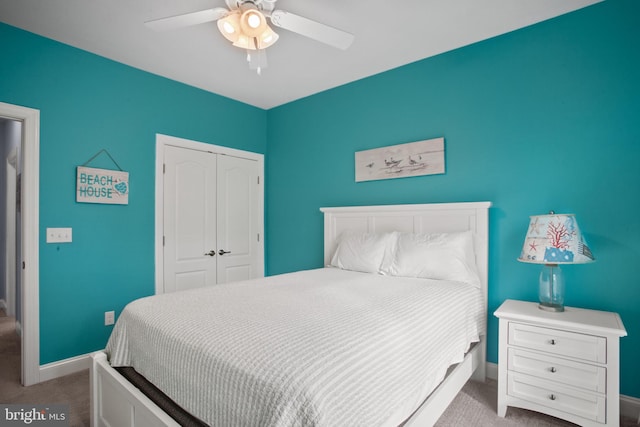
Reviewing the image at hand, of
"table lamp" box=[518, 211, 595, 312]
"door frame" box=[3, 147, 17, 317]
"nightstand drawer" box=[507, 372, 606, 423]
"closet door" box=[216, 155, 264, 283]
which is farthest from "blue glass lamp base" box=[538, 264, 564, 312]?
"door frame" box=[3, 147, 17, 317]

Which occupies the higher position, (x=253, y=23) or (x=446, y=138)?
(x=253, y=23)

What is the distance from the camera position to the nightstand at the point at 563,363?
5.46 feet

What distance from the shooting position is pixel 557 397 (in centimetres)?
179

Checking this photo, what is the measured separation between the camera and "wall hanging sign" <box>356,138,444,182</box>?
275cm

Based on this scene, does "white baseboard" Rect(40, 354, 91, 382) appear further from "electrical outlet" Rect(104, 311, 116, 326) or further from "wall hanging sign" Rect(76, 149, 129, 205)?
"wall hanging sign" Rect(76, 149, 129, 205)

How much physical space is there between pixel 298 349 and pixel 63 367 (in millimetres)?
2488

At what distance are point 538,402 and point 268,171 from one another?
11.0 feet

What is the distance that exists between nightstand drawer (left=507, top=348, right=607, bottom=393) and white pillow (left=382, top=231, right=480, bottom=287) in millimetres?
519

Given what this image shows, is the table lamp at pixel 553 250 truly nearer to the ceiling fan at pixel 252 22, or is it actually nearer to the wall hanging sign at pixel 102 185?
the ceiling fan at pixel 252 22

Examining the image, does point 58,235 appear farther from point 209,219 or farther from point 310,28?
point 310,28

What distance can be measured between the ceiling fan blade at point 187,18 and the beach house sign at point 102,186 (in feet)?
4.87

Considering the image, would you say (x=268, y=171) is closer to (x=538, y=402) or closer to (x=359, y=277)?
(x=359, y=277)

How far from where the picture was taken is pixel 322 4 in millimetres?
2061

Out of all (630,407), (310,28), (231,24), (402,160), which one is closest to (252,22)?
(231,24)
